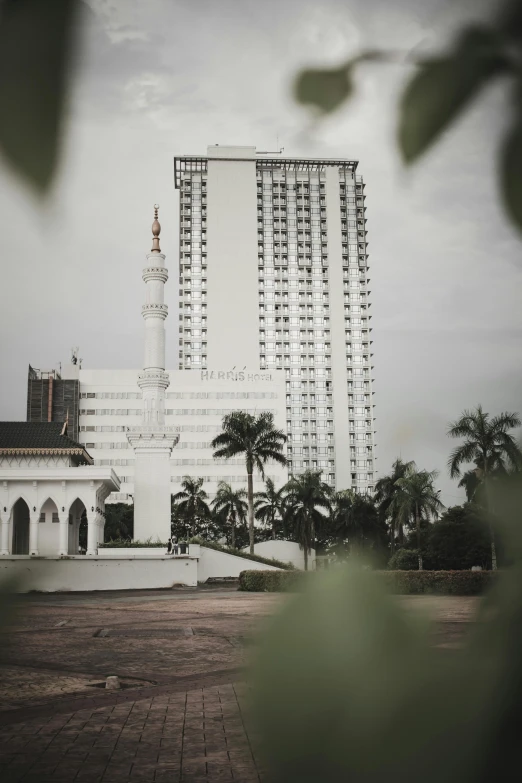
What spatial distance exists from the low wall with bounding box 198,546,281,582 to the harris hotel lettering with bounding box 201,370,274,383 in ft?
113

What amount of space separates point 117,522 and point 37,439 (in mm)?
16585

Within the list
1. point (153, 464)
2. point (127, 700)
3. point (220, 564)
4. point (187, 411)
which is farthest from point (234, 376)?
point (127, 700)

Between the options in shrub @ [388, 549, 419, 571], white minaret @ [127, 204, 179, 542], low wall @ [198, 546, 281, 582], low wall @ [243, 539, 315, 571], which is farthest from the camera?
low wall @ [243, 539, 315, 571]

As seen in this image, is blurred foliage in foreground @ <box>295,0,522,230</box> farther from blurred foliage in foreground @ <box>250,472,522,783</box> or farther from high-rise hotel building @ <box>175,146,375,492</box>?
high-rise hotel building @ <box>175,146,375,492</box>

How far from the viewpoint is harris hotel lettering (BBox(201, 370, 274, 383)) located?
67.7 m

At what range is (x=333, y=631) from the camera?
31cm

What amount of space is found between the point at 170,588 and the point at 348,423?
50.9 metres

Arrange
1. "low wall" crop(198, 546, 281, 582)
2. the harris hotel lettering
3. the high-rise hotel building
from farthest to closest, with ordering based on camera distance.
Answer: the high-rise hotel building < the harris hotel lettering < "low wall" crop(198, 546, 281, 582)

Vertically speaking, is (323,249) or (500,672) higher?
(323,249)

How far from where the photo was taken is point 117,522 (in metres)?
50.3

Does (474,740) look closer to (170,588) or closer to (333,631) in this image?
(333,631)

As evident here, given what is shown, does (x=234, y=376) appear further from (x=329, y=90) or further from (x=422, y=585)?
(x=329, y=90)

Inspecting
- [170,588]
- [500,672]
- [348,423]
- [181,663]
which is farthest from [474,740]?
[348,423]

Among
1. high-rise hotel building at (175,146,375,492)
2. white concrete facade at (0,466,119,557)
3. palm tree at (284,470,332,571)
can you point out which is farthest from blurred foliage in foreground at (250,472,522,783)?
high-rise hotel building at (175,146,375,492)
